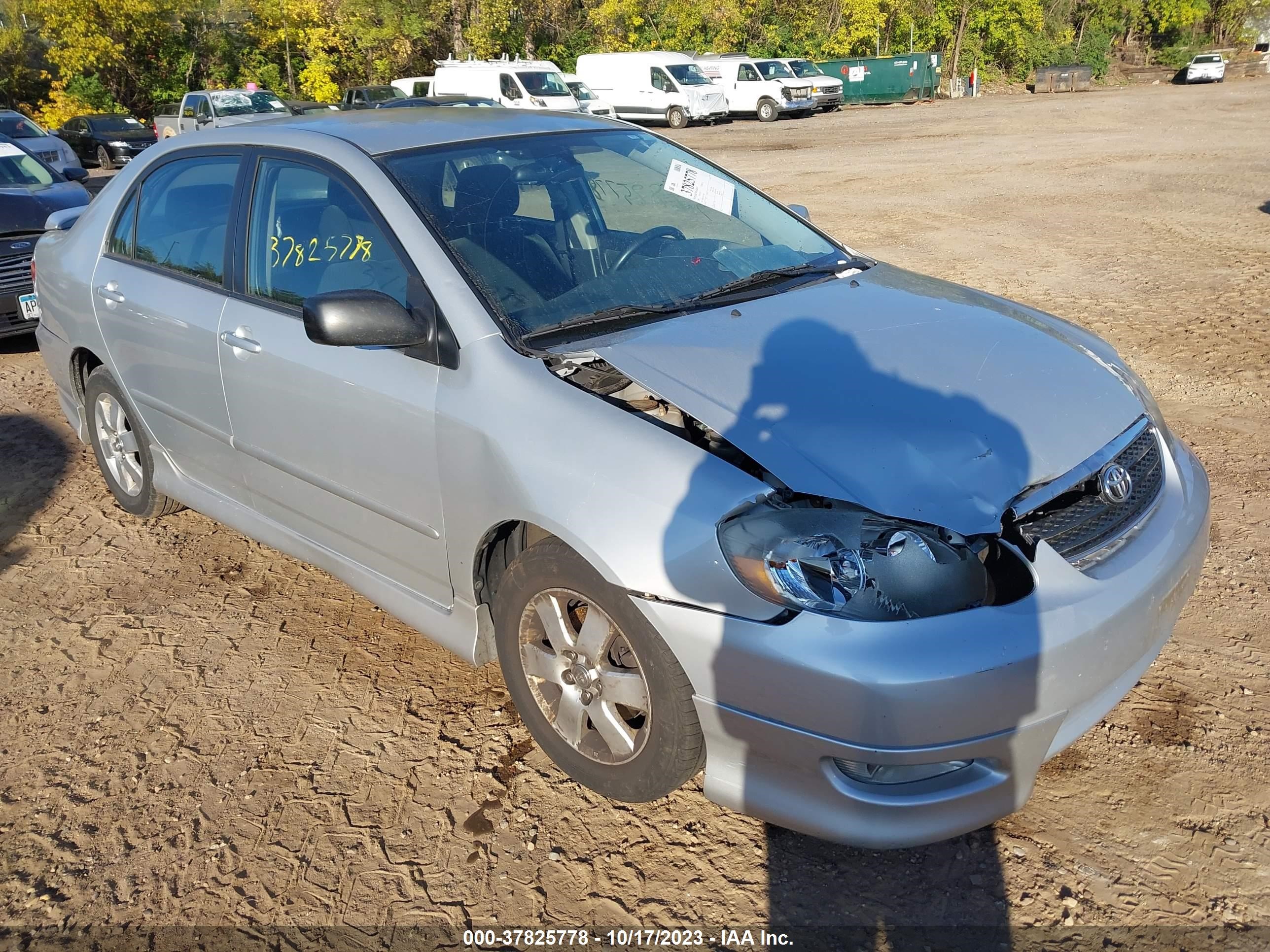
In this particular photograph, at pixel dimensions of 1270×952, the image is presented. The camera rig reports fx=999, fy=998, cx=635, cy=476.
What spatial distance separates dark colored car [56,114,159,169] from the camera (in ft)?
76.9

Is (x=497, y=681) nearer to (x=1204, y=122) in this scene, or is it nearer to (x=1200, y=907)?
(x=1200, y=907)

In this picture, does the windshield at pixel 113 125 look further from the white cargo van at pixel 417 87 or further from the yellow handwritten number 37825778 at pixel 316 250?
the yellow handwritten number 37825778 at pixel 316 250

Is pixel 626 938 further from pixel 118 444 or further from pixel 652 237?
pixel 118 444

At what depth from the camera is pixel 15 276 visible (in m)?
7.41

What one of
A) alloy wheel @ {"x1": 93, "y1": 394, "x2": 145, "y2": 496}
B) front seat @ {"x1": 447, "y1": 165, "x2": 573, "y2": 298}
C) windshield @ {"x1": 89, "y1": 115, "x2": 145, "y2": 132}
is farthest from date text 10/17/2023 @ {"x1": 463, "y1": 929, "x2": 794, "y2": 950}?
windshield @ {"x1": 89, "y1": 115, "x2": 145, "y2": 132}

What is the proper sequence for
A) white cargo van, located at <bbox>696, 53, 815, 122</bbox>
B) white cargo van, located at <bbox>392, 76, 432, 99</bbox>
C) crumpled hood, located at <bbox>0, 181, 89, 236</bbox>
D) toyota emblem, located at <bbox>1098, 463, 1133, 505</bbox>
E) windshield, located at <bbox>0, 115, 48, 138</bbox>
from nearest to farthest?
1. toyota emblem, located at <bbox>1098, 463, 1133, 505</bbox>
2. crumpled hood, located at <bbox>0, 181, 89, 236</bbox>
3. windshield, located at <bbox>0, 115, 48, 138</bbox>
4. white cargo van, located at <bbox>392, 76, 432, 99</bbox>
5. white cargo van, located at <bbox>696, 53, 815, 122</bbox>

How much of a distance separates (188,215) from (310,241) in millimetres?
908

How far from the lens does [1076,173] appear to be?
49.2ft

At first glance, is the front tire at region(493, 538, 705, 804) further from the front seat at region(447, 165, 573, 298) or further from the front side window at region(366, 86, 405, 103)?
the front side window at region(366, 86, 405, 103)

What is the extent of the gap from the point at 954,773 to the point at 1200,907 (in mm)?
694

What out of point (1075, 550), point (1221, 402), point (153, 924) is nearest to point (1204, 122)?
point (1221, 402)

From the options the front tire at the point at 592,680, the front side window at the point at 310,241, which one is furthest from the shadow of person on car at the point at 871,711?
the front side window at the point at 310,241

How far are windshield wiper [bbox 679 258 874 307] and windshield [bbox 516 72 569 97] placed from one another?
23.0 metres

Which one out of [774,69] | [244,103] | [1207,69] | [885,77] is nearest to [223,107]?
[244,103]
